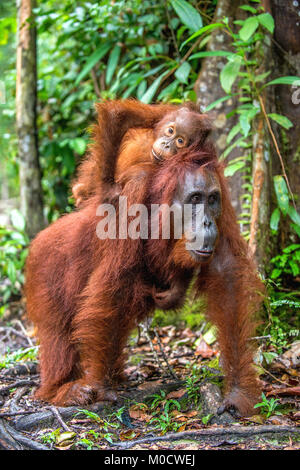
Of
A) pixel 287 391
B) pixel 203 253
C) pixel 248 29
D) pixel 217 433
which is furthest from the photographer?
pixel 248 29

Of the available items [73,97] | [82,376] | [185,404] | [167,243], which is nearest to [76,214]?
[167,243]

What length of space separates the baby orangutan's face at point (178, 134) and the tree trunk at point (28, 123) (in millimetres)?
2524

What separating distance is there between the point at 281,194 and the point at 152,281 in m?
1.19

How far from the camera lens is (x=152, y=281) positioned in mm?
3279

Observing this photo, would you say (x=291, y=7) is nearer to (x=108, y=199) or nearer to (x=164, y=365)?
(x=108, y=199)

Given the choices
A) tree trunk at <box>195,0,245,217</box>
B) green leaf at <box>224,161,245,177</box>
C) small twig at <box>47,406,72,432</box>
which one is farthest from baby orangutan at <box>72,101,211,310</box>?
tree trunk at <box>195,0,245,217</box>

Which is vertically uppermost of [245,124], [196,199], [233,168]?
[245,124]

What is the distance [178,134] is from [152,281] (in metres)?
0.95

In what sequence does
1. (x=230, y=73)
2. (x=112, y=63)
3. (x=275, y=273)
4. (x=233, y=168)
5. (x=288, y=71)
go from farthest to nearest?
(x=112, y=63)
(x=288, y=71)
(x=233, y=168)
(x=275, y=273)
(x=230, y=73)

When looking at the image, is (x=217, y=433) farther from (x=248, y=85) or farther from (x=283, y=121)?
(x=248, y=85)

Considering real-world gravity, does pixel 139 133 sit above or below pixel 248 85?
below

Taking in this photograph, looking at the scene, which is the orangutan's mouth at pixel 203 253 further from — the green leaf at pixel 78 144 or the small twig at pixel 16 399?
the green leaf at pixel 78 144

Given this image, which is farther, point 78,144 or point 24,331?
point 78,144

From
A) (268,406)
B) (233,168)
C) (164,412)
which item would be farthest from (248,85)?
(164,412)
